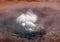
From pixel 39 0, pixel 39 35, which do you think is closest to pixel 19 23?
pixel 39 35

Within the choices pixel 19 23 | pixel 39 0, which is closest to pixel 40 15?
pixel 19 23

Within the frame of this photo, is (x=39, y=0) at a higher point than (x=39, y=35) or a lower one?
higher

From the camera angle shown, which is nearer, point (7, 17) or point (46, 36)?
point (46, 36)

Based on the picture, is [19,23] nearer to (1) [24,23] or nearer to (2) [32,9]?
(1) [24,23]

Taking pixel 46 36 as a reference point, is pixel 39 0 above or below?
above

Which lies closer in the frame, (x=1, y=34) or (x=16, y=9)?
(x=1, y=34)

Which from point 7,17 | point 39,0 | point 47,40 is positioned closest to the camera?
point 47,40

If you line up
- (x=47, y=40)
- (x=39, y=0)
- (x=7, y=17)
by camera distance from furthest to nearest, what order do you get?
(x=39, y=0)
(x=7, y=17)
(x=47, y=40)

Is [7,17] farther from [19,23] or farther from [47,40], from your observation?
[47,40]
